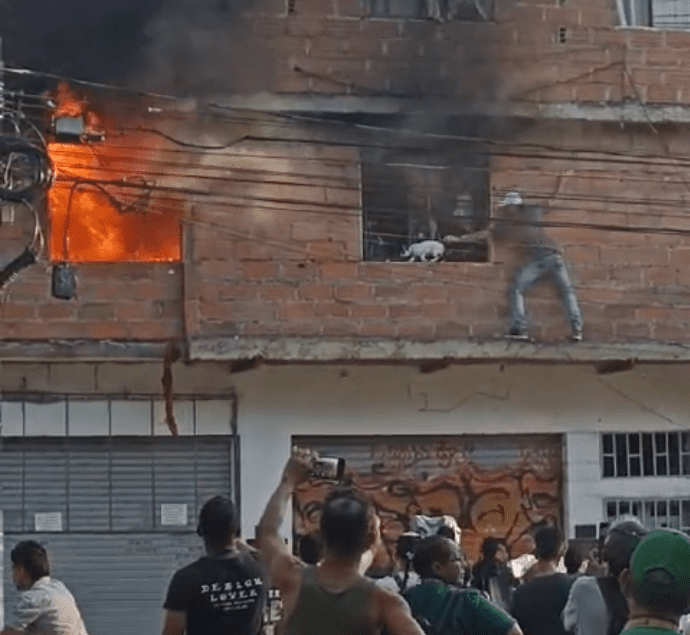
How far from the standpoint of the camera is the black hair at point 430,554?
6453mm

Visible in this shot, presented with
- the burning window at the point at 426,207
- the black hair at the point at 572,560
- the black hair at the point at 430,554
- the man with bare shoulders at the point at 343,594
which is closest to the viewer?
the man with bare shoulders at the point at 343,594

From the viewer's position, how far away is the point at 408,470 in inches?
678

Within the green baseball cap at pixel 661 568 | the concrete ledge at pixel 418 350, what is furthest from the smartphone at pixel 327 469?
the concrete ledge at pixel 418 350

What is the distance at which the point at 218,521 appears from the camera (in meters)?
6.88

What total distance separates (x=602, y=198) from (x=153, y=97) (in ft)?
14.3

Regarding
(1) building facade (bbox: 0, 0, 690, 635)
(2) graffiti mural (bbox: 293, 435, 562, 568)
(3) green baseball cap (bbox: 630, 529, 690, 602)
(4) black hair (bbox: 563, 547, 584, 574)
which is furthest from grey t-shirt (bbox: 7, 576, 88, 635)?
(2) graffiti mural (bbox: 293, 435, 562, 568)

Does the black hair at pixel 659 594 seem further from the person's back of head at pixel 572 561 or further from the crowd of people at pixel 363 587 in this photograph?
the person's back of head at pixel 572 561

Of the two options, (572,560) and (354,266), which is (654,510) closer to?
(354,266)

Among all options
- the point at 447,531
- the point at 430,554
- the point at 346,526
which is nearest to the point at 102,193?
the point at 447,531

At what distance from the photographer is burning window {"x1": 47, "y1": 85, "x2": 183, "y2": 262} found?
→ 16703 mm

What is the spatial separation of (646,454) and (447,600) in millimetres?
11635

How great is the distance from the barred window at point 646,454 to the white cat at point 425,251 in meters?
2.45

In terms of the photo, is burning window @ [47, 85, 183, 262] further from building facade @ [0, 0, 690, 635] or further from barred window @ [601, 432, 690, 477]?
barred window @ [601, 432, 690, 477]

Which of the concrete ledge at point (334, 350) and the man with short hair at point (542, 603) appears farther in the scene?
the concrete ledge at point (334, 350)
